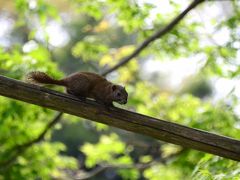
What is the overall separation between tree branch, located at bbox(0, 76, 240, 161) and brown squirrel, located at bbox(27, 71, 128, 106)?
1.51 ft

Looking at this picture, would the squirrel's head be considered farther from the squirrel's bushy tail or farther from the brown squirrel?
the squirrel's bushy tail

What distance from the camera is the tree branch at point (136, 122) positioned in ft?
10.5

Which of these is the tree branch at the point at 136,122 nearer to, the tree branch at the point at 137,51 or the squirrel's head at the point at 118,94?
the squirrel's head at the point at 118,94

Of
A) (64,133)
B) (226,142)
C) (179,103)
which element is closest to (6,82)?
(226,142)

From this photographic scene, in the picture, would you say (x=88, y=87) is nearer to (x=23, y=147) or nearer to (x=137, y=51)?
(x=137, y=51)

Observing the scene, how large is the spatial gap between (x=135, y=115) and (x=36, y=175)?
102 inches

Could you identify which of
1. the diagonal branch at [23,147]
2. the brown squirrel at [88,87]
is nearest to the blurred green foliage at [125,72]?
the diagonal branch at [23,147]

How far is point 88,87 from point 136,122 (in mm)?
764

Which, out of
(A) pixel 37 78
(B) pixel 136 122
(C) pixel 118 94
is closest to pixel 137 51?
(C) pixel 118 94

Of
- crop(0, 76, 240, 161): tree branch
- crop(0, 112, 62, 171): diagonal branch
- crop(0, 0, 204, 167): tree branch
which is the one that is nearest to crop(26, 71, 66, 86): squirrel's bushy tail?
crop(0, 76, 240, 161): tree branch

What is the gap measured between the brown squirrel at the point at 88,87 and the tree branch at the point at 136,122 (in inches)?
18.1

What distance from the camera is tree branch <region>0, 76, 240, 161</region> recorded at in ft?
10.5

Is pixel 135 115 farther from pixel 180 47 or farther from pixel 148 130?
pixel 180 47

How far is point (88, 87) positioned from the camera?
3865 mm
